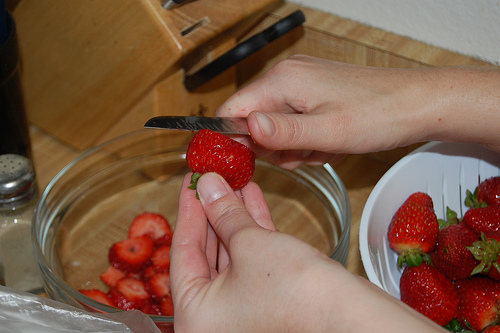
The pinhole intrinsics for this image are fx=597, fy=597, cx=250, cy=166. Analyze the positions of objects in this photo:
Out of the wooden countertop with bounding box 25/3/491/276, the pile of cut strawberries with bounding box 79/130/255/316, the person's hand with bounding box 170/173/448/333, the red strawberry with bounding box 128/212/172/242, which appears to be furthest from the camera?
the wooden countertop with bounding box 25/3/491/276

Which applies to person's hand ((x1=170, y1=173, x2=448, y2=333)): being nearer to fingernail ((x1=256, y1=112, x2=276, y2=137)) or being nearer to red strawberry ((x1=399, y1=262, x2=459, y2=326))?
fingernail ((x1=256, y1=112, x2=276, y2=137))

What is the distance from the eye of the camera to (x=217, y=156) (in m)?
0.67

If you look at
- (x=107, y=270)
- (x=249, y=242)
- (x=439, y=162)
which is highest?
(x=249, y=242)

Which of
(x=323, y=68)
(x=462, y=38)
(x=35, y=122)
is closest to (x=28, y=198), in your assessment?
(x=35, y=122)

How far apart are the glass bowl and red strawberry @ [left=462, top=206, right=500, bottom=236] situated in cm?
17

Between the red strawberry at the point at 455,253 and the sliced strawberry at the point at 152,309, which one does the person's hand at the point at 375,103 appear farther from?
the sliced strawberry at the point at 152,309

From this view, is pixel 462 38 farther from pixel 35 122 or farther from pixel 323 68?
pixel 35 122

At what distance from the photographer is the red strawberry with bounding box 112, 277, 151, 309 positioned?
2.59 ft

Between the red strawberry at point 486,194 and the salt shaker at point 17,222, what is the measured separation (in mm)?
611

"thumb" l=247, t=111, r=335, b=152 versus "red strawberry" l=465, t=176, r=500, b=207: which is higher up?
"thumb" l=247, t=111, r=335, b=152

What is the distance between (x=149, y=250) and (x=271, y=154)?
22cm

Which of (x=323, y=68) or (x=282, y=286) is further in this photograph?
(x=323, y=68)

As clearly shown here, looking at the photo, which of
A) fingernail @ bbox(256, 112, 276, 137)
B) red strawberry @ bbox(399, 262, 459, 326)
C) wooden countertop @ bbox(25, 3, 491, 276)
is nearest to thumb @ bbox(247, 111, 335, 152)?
fingernail @ bbox(256, 112, 276, 137)

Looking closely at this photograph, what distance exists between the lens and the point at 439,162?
0.84 metres
